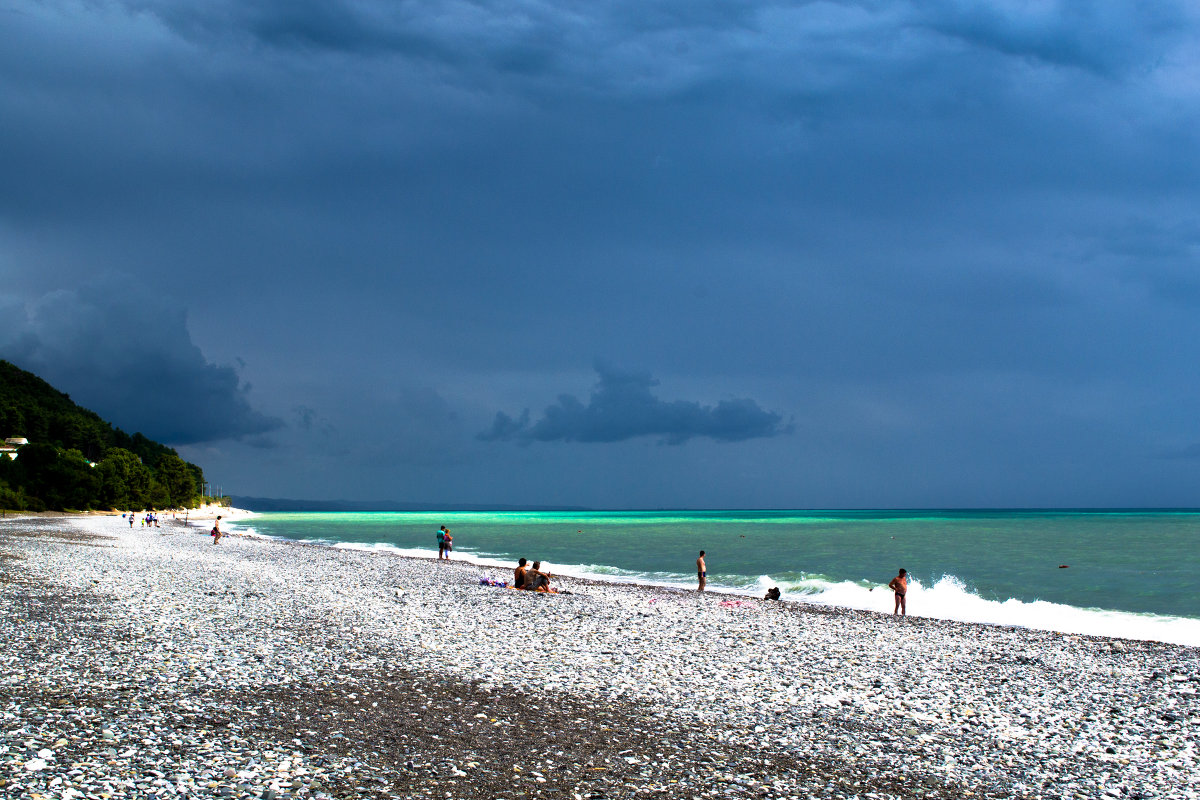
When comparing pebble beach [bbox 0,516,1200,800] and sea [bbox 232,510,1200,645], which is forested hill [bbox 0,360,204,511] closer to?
sea [bbox 232,510,1200,645]

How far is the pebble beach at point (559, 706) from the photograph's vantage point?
29.6ft

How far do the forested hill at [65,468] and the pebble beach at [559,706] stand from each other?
385 feet

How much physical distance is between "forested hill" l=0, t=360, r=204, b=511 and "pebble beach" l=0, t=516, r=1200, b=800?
117273 mm

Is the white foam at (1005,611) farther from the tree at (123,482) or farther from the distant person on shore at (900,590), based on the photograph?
the tree at (123,482)

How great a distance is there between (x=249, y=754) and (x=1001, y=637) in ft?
65.7

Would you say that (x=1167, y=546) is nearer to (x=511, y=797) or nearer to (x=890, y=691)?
(x=890, y=691)

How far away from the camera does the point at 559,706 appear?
482 inches

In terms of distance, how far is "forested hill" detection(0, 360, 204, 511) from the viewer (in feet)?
385

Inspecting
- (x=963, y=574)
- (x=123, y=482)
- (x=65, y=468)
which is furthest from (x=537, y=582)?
(x=123, y=482)

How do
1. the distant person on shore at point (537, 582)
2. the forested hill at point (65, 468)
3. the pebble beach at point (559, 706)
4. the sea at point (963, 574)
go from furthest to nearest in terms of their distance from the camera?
the forested hill at point (65, 468)
the distant person on shore at point (537, 582)
the sea at point (963, 574)
the pebble beach at point (559, 706)

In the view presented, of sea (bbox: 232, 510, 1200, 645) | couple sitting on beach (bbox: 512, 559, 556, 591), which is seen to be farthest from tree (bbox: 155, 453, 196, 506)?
couple sitting on beach (bbox: 512, 559, 556, 591)

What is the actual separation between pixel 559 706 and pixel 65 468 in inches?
5452

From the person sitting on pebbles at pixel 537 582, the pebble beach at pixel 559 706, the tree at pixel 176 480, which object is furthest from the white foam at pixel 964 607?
the tree at pixel 176 480

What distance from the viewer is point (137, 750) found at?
9156mm
